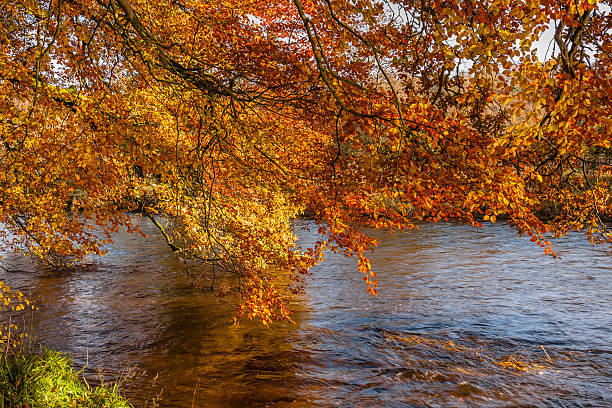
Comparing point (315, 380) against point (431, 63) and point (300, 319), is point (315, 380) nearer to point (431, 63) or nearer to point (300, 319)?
point (300, 319)

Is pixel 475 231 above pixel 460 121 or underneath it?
underneath

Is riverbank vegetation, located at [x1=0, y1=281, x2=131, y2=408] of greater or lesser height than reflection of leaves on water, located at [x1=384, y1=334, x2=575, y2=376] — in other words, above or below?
above

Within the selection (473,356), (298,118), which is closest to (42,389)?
(298,118)

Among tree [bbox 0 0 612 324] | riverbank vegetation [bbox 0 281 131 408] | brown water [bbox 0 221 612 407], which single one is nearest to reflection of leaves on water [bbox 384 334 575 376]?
brown water [bbox 0 221 612 407]

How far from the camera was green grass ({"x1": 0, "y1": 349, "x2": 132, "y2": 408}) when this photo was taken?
5.27 metres

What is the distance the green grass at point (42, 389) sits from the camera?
5.27m

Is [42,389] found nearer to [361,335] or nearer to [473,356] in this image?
[361,335]

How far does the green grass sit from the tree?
7.92ft

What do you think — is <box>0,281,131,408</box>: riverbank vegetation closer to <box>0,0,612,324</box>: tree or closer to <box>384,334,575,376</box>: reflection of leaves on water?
<box>0,0,612,324</box>: tree

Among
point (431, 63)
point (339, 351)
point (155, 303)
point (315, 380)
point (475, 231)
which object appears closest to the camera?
point (431, 63)

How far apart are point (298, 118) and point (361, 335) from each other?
4.84 meters

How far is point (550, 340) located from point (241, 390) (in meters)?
6.58

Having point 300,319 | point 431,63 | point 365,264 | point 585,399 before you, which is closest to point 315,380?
point 365,264

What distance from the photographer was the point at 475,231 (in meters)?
23.2
